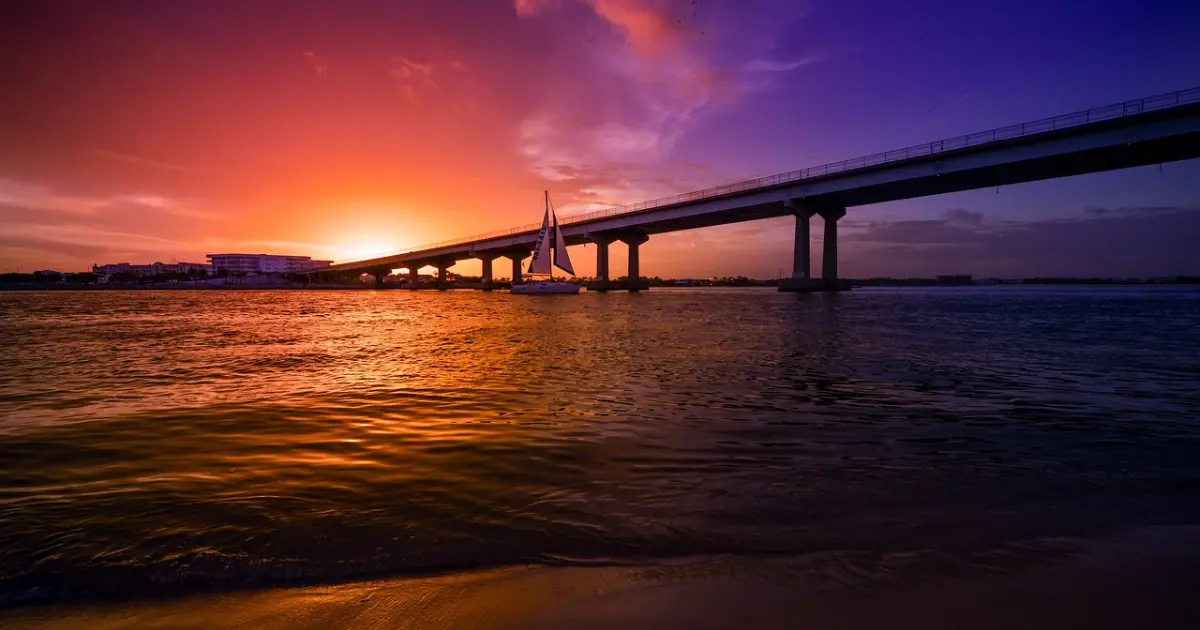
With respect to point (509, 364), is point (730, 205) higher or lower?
higher

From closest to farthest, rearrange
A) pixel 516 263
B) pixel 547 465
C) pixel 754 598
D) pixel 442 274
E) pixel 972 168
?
pixel 754 598 < pixel 547 465 < pixel 972 168 < pixel 516 263 < pixel 442 274

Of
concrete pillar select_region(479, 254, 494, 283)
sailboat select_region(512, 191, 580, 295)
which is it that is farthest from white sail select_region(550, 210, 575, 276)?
concrete pillar select_region(479, 254, 494, 283)

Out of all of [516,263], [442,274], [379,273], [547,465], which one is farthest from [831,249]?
[379,273]

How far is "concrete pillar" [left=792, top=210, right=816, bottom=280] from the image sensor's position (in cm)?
6912

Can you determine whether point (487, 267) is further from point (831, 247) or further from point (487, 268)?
point (831, 247)

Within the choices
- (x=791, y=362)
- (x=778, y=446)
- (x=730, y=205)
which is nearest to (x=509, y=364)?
(x=791, y=362)

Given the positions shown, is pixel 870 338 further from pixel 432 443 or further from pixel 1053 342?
pixel 432 443

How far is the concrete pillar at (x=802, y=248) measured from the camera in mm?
69125

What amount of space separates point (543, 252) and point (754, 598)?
7714 cm

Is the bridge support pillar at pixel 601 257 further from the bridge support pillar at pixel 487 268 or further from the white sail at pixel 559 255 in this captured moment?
the bridge support pillar at pixel 487 268

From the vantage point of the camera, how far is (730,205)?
7331 cm

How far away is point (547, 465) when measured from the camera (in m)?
5.40

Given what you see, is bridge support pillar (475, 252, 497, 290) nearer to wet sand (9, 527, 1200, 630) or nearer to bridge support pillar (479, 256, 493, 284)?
bridge support pillar (479, 256, 493, 284)

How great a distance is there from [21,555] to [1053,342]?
82.3 ft
